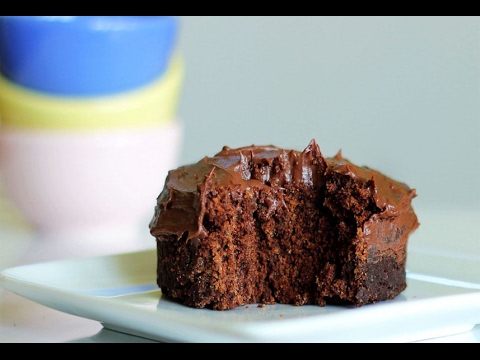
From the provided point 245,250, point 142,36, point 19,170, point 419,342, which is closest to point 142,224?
point 19,170

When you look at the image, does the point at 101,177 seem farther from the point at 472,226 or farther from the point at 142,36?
the point at 472,226

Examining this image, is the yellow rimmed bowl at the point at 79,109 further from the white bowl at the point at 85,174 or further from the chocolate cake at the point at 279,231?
the chocolate cake at the point at 279,231

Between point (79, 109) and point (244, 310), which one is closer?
point (244, 310)

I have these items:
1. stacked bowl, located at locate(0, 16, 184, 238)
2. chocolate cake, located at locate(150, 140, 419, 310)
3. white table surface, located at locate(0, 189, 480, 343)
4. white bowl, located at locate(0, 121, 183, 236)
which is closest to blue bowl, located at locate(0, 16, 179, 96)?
stacked bowl, located at locate(0, 16, 184, 238)

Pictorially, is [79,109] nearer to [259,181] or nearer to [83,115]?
[83,115]

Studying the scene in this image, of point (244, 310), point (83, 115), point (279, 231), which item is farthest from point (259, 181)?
point (83, 115)

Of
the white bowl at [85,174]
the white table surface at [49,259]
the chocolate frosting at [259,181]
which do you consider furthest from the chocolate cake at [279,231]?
the white bowl at [85,174]
